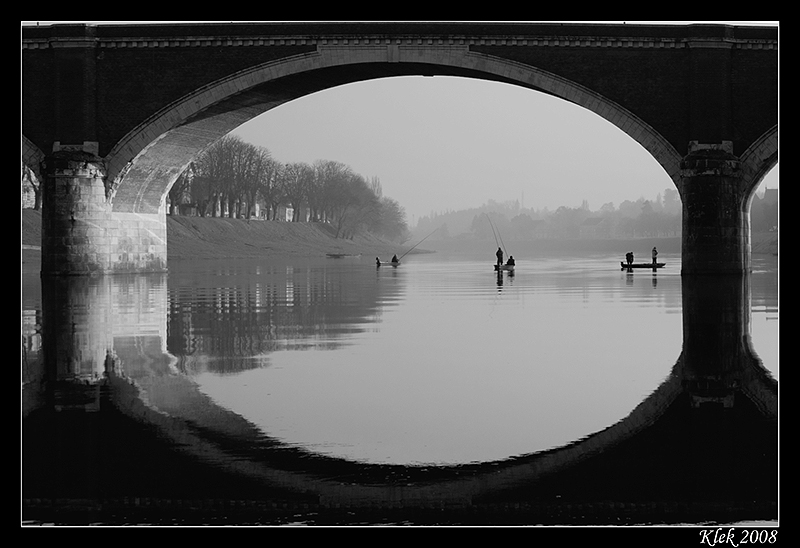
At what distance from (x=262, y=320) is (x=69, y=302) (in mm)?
6677

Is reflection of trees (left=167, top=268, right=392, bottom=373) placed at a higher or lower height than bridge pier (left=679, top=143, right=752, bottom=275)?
lower

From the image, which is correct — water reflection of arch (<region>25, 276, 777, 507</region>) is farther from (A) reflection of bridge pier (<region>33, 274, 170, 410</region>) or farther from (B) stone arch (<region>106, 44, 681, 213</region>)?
(B) stone arch (<region>106, 44, 681, 213</region>)

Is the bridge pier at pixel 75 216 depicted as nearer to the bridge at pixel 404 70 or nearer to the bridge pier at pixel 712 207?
the bridge at pixel 404 70

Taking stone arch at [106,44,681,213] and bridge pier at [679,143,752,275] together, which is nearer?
bridge pier at [679,143,752,275]

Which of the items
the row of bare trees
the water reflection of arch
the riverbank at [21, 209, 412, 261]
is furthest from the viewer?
the row of bare trees

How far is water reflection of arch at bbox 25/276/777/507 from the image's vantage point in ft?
21.9

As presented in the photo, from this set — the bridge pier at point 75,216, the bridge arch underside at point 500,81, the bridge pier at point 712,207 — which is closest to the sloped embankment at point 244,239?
the bridge pier at point 75,216

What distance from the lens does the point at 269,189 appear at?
108 meters

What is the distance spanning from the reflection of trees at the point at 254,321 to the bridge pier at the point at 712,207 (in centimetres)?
1111

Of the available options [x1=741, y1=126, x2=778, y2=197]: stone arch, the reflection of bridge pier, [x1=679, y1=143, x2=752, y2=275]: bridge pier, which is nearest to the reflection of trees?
the reflection of bridge pier

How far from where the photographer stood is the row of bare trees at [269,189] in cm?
9725

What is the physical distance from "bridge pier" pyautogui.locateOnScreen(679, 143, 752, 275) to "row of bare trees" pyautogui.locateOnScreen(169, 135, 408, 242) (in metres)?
49.0

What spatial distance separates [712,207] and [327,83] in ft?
45.7

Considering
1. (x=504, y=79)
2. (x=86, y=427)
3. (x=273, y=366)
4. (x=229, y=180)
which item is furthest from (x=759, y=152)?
(x=229, y=180)
